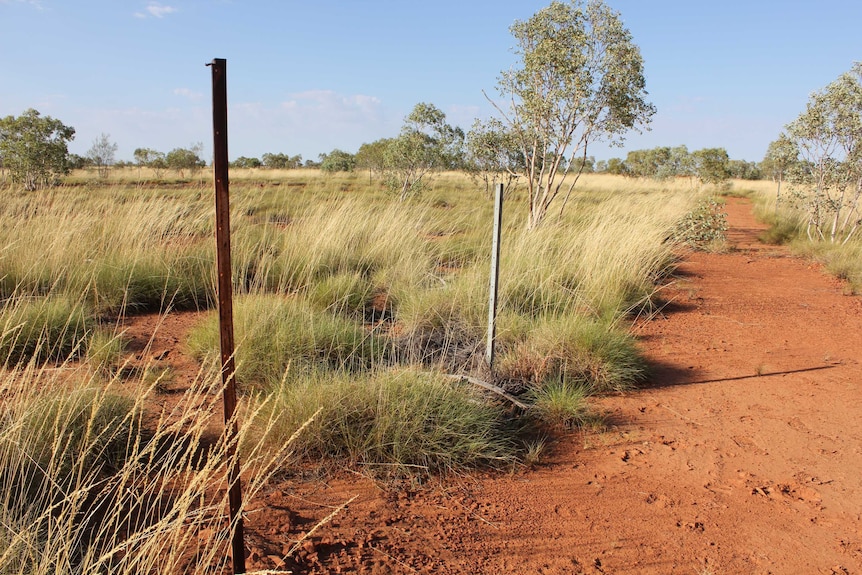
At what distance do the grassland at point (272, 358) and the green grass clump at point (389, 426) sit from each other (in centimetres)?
1

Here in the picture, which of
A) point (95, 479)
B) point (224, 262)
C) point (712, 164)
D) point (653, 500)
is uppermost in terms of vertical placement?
point (712, 164)

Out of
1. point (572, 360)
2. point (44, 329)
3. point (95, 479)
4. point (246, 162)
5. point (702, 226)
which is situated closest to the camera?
point (95, 479)

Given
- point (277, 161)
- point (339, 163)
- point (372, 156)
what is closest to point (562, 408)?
point (372, 156)

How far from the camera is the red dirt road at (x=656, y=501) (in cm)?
263

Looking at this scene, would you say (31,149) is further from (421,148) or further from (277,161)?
(277,161)

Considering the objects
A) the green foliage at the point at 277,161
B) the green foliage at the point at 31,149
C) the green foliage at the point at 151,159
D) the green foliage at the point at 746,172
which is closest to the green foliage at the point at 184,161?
the green foliage at the point at 151,159

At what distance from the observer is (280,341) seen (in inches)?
167

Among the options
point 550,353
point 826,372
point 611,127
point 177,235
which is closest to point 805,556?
point 550,353

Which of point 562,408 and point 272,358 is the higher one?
point 272,358

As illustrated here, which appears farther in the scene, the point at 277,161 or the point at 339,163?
the point at 277,161

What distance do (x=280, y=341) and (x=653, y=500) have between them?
2589mm

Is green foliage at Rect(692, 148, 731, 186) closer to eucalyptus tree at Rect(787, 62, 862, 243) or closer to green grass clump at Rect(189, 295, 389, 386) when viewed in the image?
eucalyptus tree at Rect(787, 62, 862, 243)

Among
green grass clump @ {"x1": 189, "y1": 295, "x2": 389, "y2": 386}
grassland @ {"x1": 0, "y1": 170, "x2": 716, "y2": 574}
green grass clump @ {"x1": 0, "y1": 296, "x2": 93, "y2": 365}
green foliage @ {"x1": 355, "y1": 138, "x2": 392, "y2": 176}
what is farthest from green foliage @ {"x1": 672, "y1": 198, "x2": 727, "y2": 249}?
green foliage @ {"x1": 355, "y1": 138, "x2": 392, "y2": 176}

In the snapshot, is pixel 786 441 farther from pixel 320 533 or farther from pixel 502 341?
pixel 320 533
